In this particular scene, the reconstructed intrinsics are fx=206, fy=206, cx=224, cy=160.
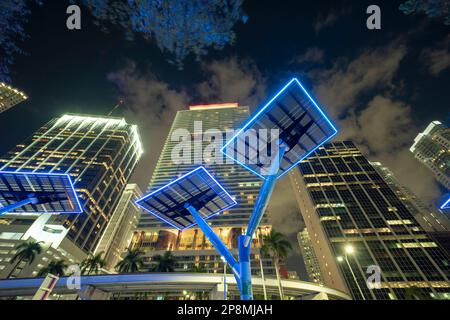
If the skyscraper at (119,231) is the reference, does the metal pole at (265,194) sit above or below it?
below

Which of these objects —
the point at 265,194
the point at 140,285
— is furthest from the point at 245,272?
the point at 140,285

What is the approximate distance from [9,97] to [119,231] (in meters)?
110

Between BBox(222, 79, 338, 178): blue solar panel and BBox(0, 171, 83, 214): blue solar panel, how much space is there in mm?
12480

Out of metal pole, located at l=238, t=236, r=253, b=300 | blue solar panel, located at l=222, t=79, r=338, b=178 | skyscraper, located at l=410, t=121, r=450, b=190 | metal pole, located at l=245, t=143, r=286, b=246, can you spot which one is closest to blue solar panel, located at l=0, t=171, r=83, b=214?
blue solar panel, located at l=222, t=79, r=338, b=178

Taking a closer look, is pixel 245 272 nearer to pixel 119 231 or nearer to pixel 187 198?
pixel 187 198

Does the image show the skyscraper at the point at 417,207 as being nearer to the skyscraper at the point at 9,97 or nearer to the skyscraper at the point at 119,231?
the skyscraper at the point at 119,231

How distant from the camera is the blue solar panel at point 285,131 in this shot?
11.1 m

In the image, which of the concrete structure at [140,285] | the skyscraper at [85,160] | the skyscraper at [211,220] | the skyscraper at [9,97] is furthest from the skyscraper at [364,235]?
the skyscraper at [9,97]

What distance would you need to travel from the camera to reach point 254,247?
87812 millimetres

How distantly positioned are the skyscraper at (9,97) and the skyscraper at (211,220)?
270ft

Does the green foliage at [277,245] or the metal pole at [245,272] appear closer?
the metal pole at [245,272]

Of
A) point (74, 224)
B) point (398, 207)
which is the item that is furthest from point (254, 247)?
point (74, 224)

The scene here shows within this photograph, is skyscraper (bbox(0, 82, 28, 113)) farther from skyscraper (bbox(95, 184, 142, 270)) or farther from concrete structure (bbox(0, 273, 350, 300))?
concrete structure (bbox(0, 273, 350, 300))

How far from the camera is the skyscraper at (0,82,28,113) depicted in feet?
350
